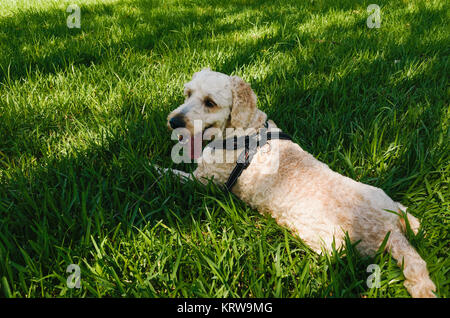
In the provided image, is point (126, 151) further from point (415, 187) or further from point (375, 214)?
point (415, 187)

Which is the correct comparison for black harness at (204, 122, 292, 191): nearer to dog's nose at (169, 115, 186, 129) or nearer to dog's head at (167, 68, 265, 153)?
dog's head at (167, 68, 265, 153)

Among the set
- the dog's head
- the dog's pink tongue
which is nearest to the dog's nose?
the dog's head

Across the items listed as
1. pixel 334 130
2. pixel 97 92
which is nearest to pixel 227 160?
pixel 334 130

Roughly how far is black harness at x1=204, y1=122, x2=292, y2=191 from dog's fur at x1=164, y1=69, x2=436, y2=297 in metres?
0.04

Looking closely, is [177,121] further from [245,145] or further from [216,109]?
[245,145]

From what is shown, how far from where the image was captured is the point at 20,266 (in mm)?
1538

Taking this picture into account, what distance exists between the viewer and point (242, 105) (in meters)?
2.23

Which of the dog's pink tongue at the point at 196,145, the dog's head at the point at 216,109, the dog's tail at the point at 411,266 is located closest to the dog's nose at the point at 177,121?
the dog's head at the point at 216,109

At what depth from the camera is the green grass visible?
63.2 inches

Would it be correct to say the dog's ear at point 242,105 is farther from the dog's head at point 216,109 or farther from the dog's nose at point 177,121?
the dog's nose at point 177,121

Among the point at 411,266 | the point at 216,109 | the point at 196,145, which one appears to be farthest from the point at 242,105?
the point at 411,266

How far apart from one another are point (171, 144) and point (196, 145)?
18.1 inches

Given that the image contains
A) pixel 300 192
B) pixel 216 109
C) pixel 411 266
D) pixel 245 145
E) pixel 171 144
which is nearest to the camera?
pixel 411 266

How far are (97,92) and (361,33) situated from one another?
4.25 metres
